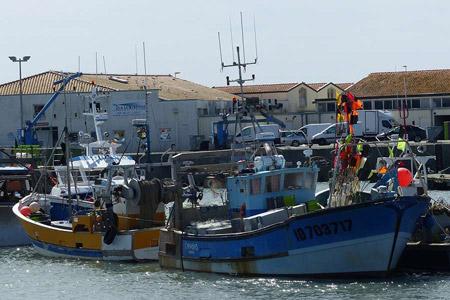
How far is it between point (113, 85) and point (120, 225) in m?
37.4

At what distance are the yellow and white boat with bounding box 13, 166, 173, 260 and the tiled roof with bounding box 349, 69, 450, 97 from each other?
1506 inches

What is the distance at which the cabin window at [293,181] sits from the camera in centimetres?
2645

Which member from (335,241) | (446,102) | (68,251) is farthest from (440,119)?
(335,241)

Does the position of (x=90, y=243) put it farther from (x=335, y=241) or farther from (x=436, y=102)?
(x=436, y=102)

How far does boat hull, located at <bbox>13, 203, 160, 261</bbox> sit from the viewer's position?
95.0 feet

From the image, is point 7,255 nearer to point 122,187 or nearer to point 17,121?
point 122,187

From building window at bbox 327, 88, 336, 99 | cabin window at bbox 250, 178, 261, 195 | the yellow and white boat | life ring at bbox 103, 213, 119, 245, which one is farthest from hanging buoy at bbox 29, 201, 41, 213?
building window at bbox 327, 88, 336, 99

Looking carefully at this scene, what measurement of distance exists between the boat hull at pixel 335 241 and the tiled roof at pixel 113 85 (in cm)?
3975

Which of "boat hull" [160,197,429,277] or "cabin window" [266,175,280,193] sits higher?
"cabin window" [266,175,280,193]

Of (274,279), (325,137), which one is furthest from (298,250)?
(325,137)

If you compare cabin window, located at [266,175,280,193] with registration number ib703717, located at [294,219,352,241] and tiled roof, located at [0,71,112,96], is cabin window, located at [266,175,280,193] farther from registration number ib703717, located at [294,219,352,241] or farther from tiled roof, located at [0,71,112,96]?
tiled roof, located at [0,71,112,96]

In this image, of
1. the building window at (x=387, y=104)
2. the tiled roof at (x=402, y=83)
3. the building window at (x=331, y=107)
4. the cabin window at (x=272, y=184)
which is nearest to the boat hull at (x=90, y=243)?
the cabin window at (x=272, y=184)

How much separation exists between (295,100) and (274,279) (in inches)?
2174

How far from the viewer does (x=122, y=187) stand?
29438mm
